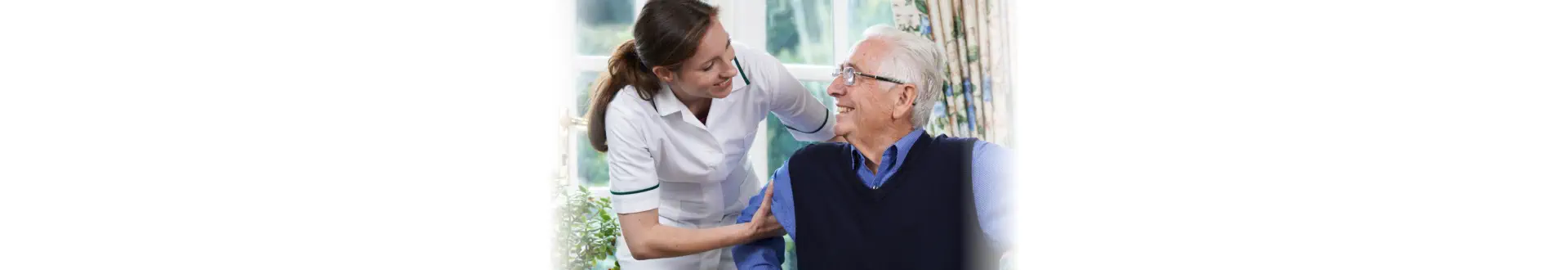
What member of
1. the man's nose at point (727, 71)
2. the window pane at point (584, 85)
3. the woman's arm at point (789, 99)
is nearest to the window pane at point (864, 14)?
the window pane at point (584, 85)

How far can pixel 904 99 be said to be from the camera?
1370 mm

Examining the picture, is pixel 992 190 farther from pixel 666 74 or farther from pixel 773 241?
pixel 666 74

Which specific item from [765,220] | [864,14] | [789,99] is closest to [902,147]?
[765,220]

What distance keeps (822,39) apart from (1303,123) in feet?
6.73

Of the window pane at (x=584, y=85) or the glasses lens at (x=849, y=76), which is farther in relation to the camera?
the window pane at (x=584, y=85)

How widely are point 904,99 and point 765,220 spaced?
0.95 feet

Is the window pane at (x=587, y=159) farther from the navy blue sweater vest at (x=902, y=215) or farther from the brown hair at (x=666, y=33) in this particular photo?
the navy blue sweater vest at (x=902, y=215)

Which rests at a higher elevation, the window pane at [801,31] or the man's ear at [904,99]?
the window pane at [801,31]

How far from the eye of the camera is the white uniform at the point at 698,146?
157 cm

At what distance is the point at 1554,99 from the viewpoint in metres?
0.90

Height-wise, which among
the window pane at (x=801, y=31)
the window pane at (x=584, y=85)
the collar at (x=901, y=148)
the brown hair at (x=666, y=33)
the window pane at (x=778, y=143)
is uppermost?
the window pane at (x=801, y=31)

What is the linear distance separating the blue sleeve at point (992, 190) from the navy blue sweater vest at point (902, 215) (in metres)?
0.01

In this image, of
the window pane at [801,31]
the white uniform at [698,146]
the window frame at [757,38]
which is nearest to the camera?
the white uniform at [698,146]

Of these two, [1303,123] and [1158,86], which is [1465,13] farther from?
[1158,86]
